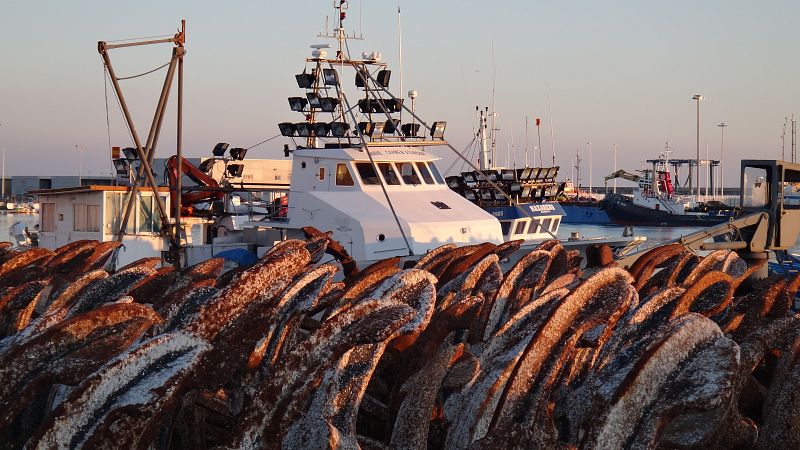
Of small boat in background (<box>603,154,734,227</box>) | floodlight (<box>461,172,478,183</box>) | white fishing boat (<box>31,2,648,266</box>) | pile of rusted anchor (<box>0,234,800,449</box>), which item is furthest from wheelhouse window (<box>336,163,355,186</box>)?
small boat in background (<box>603,154,734,227</box>)

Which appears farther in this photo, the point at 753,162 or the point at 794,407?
the point at 753,162

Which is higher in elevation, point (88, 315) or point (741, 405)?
point (88, 315)

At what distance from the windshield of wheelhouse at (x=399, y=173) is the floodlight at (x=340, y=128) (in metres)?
1.18

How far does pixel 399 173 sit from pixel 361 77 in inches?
98.2

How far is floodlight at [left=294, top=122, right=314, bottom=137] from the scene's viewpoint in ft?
73.5

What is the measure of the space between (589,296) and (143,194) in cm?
1553

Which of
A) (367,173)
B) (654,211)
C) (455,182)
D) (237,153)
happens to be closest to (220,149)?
(237,153)

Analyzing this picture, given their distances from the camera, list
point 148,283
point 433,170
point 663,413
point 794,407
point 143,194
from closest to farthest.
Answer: point 663,413 < point 794,407 < point 148,283 < point 143,194 < point 433,170

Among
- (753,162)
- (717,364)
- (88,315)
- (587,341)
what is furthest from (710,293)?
(753,162)

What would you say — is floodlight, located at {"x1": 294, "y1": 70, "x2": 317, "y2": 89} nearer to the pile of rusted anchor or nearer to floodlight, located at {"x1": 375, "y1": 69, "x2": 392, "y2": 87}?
floodlight, located at {"x1": 375, "y1": 69, "x2": 392, "y2": 87}

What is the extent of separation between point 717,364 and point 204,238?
18.3 m

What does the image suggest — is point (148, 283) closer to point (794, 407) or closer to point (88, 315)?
point (88, 315)

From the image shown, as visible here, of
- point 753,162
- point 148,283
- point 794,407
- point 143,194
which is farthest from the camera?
point 143,194

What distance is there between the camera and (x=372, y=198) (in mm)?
20719
